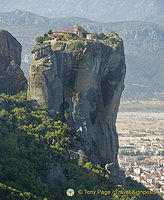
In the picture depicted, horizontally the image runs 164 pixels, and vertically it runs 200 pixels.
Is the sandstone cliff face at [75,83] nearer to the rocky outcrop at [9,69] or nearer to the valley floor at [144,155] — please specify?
the rocky outcrop at [9,69]

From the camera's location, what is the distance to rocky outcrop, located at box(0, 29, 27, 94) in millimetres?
58438

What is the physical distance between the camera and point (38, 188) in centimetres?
4131

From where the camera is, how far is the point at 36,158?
46.5 metres

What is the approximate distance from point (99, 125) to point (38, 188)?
20442mm

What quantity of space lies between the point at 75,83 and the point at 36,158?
13079 millimetres

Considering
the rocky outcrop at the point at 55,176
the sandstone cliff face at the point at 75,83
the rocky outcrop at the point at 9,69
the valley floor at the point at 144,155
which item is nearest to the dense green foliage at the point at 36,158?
the rocky outcrop at the point at 55,176

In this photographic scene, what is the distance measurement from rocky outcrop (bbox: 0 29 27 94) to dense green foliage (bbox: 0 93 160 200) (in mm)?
1871

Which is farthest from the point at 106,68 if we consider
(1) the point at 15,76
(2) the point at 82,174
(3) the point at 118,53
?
(2) the point at 82,174

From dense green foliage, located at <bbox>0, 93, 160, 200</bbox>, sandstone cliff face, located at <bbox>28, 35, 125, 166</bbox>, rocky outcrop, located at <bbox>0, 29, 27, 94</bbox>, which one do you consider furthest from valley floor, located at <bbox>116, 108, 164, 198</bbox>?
dense green foliage, located at <bbox>0, 93, 160, 200</bbox>

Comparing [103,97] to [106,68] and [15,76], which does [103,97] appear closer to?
[106,68]

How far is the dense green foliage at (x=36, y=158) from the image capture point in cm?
4078

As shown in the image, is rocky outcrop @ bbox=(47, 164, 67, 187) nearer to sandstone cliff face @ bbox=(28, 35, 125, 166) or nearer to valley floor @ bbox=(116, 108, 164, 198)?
sandstone cliff face @ bbox=(28, 35, 125, 166)

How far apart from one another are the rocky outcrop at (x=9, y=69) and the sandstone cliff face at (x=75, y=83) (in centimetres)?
357

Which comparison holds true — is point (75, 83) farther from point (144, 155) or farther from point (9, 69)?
point (144, 155)
